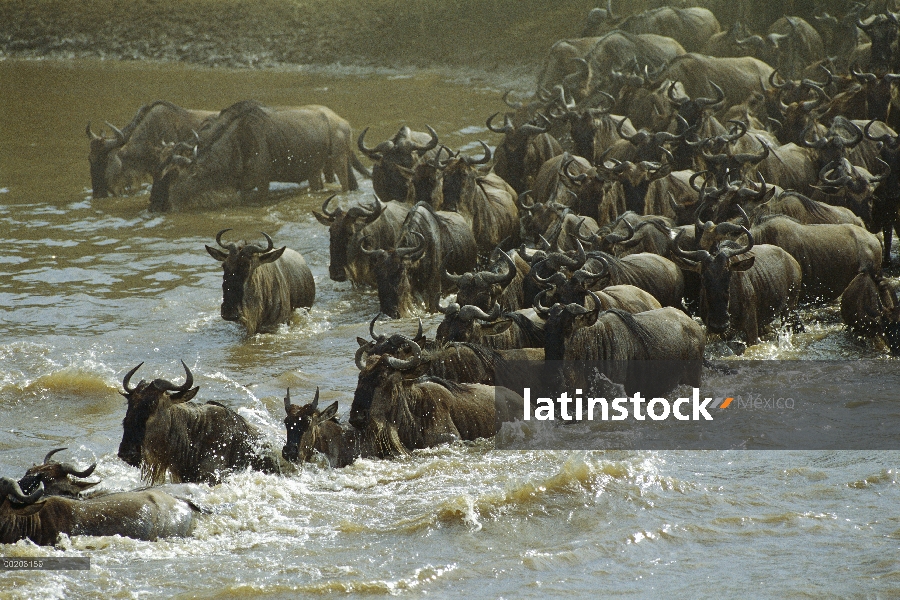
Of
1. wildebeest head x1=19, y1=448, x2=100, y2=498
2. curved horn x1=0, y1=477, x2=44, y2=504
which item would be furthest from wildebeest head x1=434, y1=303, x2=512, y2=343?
curved horn x1=0, y1=477, x2=44, y2=504

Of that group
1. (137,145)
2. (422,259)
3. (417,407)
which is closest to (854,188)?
(422,259)

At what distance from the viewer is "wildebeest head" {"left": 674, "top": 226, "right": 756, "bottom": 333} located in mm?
9711

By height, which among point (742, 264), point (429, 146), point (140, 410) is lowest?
point (140, 410)

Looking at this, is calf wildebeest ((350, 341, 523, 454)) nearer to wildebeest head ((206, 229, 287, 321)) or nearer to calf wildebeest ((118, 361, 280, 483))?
calf wildebeest ((118, 361, 280, 483))

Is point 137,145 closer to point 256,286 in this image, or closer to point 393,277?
point 256,286

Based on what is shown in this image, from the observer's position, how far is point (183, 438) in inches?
286

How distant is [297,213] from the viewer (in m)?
16.6

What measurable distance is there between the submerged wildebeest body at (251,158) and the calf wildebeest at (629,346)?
9.90 m

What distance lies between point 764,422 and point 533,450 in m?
1.95

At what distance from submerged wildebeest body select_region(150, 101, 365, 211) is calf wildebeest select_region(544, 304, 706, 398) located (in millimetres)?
9903

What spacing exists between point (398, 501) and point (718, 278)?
405cm

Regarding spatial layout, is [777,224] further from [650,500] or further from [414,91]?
[414,91]

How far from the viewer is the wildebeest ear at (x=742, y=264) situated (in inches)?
383

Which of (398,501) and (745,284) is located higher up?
(745,284)
